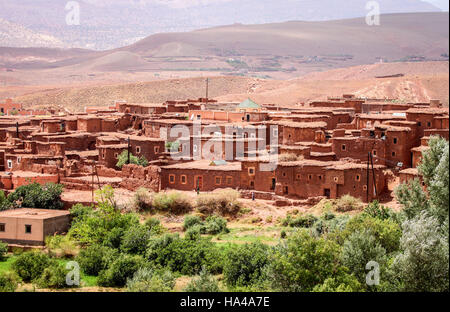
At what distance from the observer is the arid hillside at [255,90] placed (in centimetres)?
6919

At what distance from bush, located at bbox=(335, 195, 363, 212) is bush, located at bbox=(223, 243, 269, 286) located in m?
7.07

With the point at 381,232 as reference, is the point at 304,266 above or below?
below

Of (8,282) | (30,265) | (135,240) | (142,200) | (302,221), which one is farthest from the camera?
(142,200)

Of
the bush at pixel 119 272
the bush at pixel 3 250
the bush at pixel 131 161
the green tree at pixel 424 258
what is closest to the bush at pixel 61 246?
the bush at pixel 3 250

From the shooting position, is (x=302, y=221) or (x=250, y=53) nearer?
(x=302, y=221)

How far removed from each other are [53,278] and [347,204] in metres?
12.9

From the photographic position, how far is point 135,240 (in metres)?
25.6

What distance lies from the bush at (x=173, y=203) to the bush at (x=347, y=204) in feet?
22.4

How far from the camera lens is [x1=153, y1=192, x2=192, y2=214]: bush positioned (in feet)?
102

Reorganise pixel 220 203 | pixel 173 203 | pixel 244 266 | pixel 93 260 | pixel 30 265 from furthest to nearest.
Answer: pixel 173 203 < pixel 220 203 < pixel 93 260 < pixel 30 265 < pixel 244 266

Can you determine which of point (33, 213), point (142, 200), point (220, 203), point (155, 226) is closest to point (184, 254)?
point (155, 226)

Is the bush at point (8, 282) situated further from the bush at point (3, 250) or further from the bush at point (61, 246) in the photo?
the bush at point (61, 246)

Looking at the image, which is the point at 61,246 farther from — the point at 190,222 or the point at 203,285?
the point at 203,285

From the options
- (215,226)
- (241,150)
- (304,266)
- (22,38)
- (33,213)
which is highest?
(22,38)
